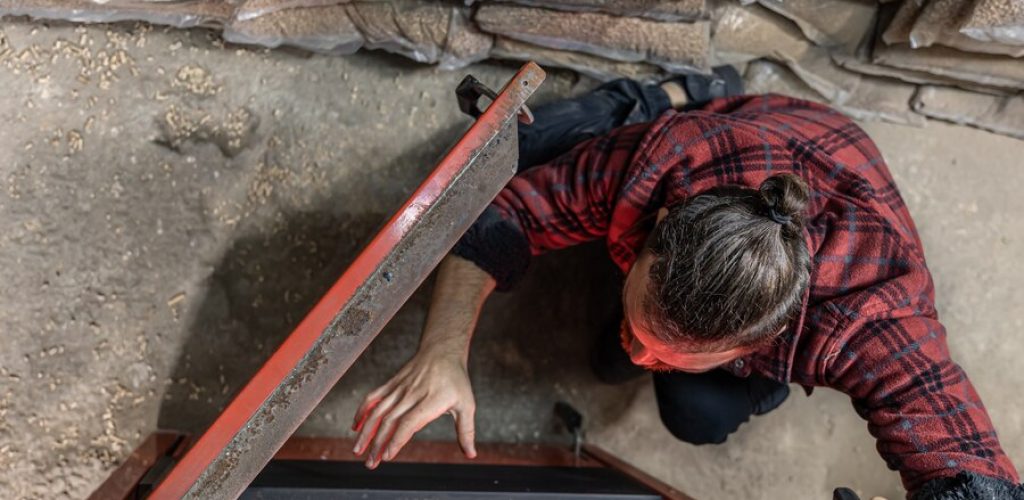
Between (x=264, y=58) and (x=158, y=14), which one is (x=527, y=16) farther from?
(x=158, y=14)

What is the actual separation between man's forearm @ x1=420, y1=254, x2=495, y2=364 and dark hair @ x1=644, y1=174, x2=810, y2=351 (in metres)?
0.26

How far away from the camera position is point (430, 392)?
852 mm

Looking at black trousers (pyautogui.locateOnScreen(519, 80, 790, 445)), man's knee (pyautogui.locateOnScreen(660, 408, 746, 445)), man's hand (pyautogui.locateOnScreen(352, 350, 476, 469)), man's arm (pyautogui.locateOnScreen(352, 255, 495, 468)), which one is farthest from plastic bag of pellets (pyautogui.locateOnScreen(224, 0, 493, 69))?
man's knee (pyautogui.locateOnScreen(660, 408, 746, 445))

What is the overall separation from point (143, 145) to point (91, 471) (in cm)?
50

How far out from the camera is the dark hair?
0.72m

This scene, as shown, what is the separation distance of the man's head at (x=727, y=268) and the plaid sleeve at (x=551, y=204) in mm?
174

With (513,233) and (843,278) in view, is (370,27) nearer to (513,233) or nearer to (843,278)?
(513,233)

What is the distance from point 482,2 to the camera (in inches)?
46.2

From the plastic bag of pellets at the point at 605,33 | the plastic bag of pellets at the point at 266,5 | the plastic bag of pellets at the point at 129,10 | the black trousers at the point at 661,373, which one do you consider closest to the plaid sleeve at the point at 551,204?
the black trousers at the point at 661,373

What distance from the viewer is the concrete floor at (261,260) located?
1.16m

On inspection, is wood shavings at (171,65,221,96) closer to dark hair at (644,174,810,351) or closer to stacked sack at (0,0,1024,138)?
stacked sack at (0,0,1024,138)

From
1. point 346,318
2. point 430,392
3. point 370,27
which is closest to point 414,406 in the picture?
point 430,392

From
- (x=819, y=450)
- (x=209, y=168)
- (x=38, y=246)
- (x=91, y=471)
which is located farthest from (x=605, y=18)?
(x=91, y=471)

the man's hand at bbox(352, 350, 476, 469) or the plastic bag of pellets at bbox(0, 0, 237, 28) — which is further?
the plastic bag of pellets at bbox(0, 0, 237, 28)
